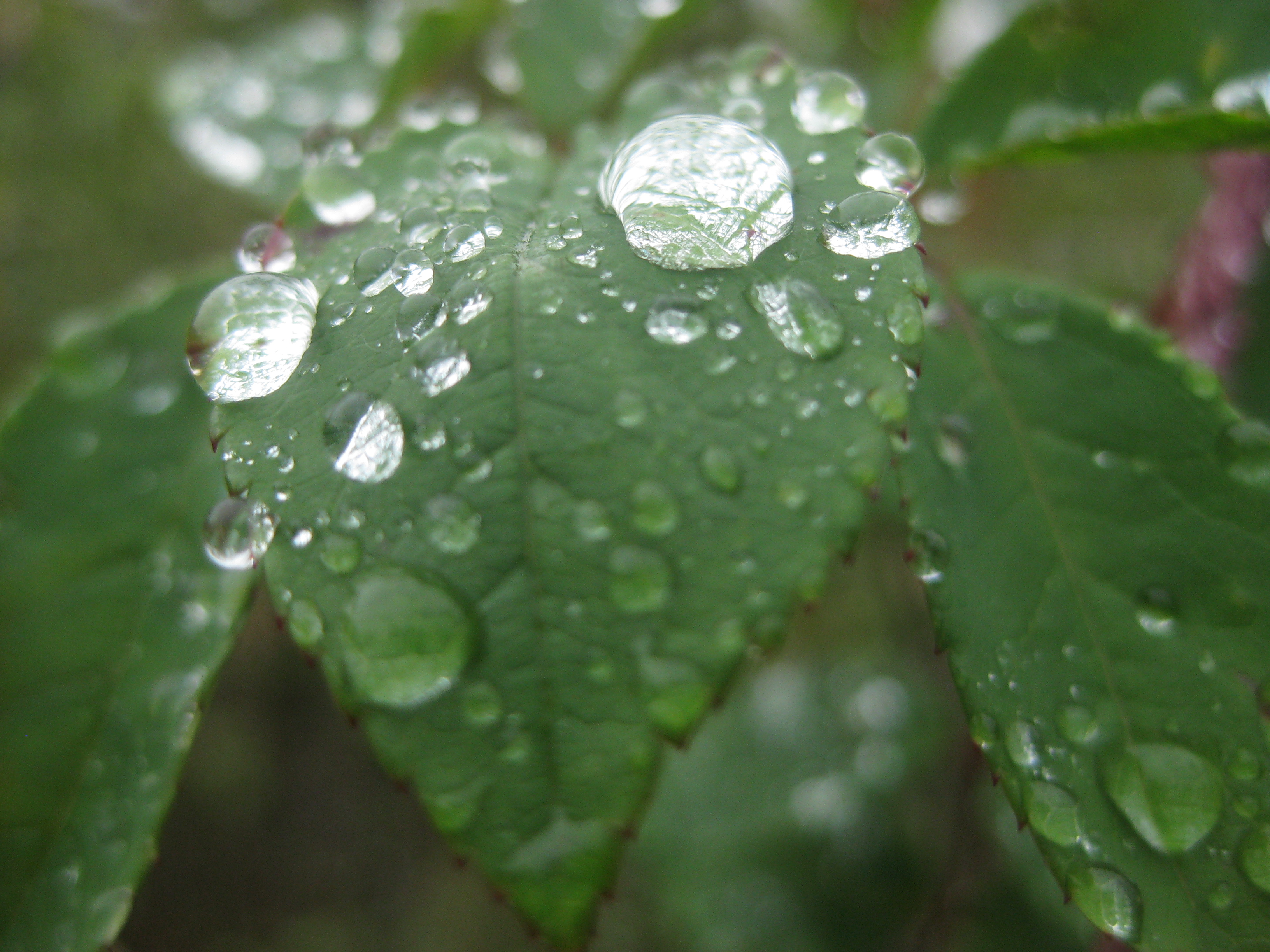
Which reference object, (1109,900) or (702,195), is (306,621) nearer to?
(702,195)

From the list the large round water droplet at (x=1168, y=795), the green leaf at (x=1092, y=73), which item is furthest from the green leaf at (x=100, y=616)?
the green leaf at (x=1092, y=73)

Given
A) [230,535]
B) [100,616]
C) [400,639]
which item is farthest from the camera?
[100,616]

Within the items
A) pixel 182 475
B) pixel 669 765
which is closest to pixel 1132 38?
pixel 182 475

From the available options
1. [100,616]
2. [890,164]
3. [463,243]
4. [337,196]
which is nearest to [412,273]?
[463,243]

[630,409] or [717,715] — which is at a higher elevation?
[630,409]

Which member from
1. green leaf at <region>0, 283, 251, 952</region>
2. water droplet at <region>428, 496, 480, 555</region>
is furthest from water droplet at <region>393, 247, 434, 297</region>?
green leaf at <region>0, 283, 251, 952</region>

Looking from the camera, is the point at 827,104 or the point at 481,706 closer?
the point at 481,706
